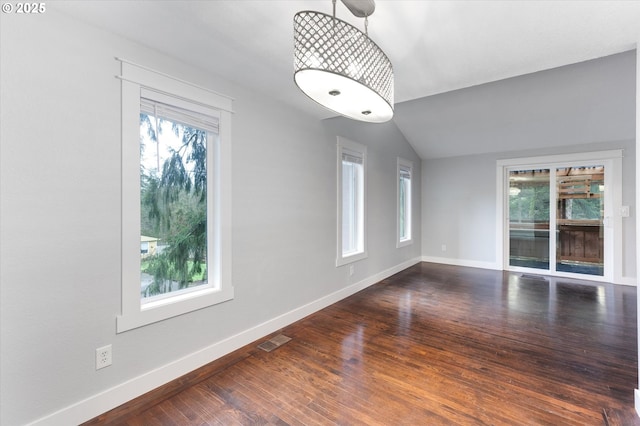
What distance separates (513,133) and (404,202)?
215 centimetres

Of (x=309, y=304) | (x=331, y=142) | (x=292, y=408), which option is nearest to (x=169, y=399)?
(x=292, y=408)

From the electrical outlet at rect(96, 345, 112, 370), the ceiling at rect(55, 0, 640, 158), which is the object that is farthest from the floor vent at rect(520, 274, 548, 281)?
the electrical outlet at rect(96, 345, 112, 370)

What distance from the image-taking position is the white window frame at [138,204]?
1.80 meters

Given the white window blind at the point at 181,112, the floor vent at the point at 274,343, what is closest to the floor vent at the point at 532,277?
the floor vent at the point at 274,343

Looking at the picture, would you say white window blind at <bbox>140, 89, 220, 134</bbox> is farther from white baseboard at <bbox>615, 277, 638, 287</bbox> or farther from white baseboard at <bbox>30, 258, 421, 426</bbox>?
white baseboard at <bbox>615, 277, 638, 287</bbox>

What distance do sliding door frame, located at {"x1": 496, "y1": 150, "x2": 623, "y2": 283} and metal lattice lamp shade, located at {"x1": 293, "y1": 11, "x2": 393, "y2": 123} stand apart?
5194mm

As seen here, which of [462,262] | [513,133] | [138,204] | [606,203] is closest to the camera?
[138,204]

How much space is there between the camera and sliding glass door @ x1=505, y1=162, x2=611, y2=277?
4.72m

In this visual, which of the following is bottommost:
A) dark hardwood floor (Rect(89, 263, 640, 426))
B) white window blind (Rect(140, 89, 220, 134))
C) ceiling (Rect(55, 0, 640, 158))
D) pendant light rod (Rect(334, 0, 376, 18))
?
dark hardwood floor (Rect(89, 263, 640, 426))

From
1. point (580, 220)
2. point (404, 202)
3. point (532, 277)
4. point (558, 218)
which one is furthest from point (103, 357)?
point (580, 220)

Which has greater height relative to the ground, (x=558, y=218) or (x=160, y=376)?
(x=558, y=218)

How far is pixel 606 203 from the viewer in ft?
15.0

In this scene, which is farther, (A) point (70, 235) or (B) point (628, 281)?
(B) point (628, 281)

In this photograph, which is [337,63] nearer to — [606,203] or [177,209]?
[177,209]
